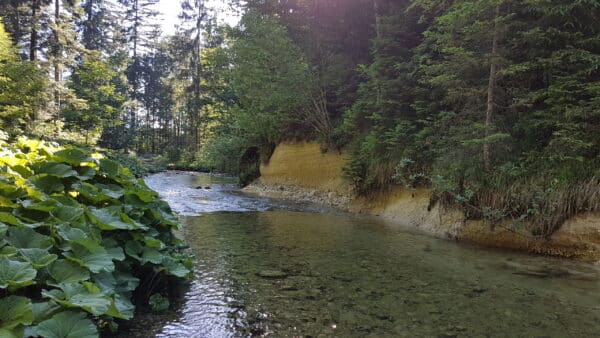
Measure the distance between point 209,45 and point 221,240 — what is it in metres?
37.8

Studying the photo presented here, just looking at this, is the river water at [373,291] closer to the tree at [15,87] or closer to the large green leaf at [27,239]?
the large green leaf at [27,239]

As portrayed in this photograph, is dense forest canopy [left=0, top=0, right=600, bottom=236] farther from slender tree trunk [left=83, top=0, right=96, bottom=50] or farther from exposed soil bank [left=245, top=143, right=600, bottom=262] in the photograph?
slender tree trunk [left=83, top=0, right=96, bottom=50]

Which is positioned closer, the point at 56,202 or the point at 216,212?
the point at 56,202

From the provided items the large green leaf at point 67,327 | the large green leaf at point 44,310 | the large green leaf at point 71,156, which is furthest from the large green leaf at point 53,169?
the large green leaf at point 67,327

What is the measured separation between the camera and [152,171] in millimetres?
28359

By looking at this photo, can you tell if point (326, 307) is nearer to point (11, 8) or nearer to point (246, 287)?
point (246, 287)

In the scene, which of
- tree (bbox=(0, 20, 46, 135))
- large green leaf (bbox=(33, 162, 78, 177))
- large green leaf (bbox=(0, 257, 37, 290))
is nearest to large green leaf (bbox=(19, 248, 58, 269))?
large green leaf (bbox=(0, 257, 37, 290))

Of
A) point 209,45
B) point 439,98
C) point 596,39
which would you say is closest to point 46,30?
point 439,98

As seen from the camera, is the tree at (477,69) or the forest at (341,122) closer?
the forest at (341,122)

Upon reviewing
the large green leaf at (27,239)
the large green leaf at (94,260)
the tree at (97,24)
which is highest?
the tree at (97,24)

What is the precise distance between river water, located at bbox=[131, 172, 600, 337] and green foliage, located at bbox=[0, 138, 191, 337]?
0.59 metres

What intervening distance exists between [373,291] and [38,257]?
3.22m

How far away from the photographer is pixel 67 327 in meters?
2.02

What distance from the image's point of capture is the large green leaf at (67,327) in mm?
1935
